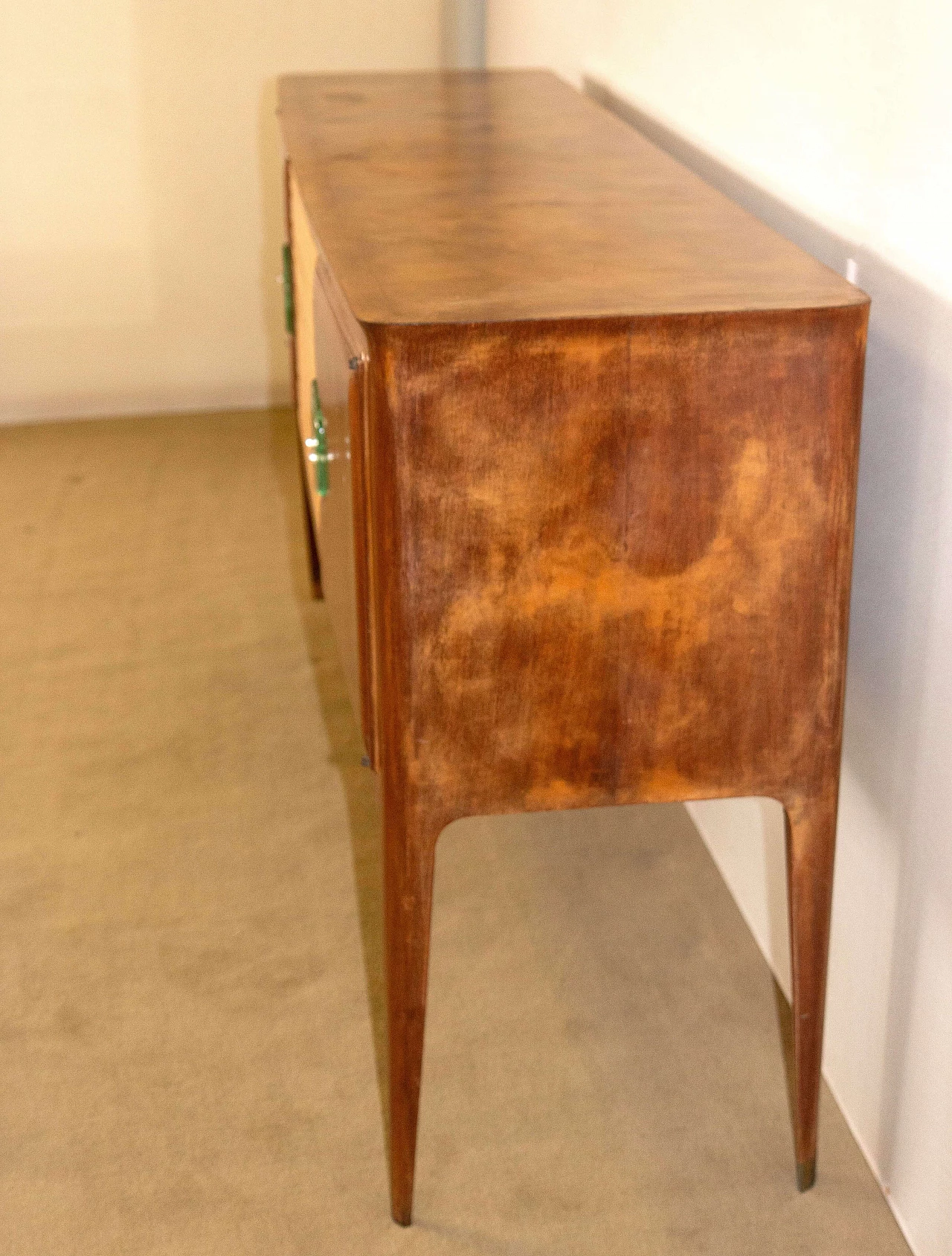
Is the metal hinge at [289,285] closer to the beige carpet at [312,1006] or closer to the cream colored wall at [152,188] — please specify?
the beige carpet at [312,1006]

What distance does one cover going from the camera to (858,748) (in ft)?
5.44

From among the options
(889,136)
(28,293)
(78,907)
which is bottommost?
(78,907)

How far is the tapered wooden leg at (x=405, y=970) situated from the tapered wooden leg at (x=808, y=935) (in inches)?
14.8

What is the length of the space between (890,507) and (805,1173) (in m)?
0.75

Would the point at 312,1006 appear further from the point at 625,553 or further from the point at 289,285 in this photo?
the point at 289,285

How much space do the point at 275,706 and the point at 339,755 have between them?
23 centimetres

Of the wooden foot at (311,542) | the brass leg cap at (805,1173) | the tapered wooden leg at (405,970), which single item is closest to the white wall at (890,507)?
the brass leg cap at (805,1173)

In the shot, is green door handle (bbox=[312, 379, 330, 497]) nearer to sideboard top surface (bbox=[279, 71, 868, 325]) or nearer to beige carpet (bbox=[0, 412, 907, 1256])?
sideboard top surface (bbox=[279, 71, 868, 325])

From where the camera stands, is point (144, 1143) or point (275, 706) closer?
point (144, 1143)

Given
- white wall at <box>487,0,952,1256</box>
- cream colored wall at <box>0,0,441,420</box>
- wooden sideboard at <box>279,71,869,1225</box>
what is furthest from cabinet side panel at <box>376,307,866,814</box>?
cream colored wall at <box>0,0,441,420</box>

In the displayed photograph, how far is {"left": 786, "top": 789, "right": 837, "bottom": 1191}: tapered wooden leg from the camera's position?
4.90 feet

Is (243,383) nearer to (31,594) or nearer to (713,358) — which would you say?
(31,594)

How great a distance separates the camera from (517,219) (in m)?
1.63

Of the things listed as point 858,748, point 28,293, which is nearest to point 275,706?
point 858,748
